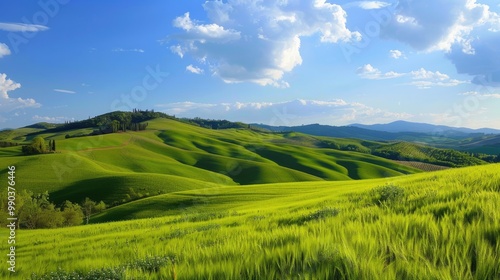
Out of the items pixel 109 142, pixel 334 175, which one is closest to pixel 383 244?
pixel 334 175

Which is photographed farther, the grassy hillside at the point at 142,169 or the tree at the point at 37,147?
the tree at the point at 37,147

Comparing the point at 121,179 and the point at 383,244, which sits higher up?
the point at 383,244

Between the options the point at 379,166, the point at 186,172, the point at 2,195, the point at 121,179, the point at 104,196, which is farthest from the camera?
the point at 379,166

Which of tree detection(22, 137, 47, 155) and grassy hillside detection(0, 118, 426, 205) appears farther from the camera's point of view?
tree detection(22, 137, 47, 155)

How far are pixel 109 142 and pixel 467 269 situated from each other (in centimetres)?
20397

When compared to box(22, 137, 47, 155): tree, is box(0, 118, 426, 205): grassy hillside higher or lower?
lower

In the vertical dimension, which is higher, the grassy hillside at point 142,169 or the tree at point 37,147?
the tree at point 37,147

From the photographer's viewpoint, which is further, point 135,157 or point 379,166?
point 379,166

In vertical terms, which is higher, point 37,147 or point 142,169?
point 37,147

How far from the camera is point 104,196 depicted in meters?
100

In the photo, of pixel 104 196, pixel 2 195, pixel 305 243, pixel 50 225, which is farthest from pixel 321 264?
pixel 104 196

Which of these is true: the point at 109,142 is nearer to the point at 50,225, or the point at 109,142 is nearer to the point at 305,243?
the point at 50,225

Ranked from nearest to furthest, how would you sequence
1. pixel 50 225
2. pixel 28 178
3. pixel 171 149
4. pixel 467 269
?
pixel 467 269 → pixel 50 225 → pixel 28 178 → pixel 171 149

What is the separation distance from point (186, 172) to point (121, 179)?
40.8 metres
